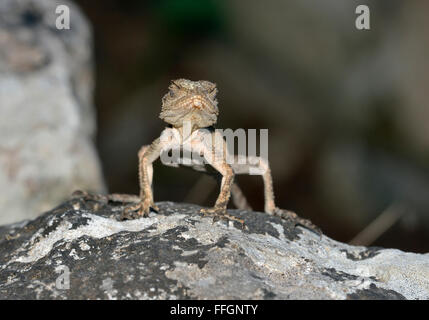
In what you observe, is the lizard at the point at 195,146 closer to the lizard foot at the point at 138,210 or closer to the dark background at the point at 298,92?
the lizard foot at the point at 138,210

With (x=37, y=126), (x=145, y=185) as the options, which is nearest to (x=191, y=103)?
(x=145, y=185)

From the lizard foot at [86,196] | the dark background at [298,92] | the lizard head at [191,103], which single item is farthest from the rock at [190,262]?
the dark background at [298,92]

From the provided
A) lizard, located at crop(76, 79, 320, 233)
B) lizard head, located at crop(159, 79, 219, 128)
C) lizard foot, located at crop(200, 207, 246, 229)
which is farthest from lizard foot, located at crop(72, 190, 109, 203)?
lizard foot, located at crop(200, 207, 246, 229)

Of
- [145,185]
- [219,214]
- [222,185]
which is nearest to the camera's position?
[219,214]

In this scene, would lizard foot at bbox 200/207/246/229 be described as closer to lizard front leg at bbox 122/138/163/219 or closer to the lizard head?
lizard front leg at bbox 122/138/163/219

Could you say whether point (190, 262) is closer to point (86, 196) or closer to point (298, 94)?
point (86, 196)

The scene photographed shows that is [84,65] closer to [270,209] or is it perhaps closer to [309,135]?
[270,209]
